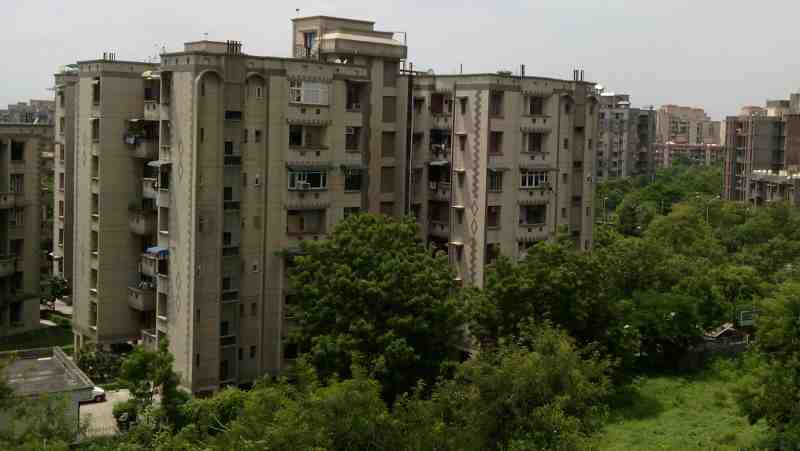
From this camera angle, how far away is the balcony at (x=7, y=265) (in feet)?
172

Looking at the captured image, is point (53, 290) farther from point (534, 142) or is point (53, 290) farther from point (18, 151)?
point (534, 142)

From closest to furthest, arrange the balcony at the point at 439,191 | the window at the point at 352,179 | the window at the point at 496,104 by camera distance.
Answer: the window at the point at 352,179, the window at the point at 496,104, the balcony at the point at 439,191

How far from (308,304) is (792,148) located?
7540 centimetres

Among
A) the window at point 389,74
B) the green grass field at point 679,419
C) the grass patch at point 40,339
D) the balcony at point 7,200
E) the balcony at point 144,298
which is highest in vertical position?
the window at point 389,74

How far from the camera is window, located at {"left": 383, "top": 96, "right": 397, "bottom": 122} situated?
152ft

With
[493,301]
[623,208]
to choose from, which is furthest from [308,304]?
[623,208]

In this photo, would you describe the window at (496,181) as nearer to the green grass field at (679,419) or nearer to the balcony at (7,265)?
the green grass field at (679,419)

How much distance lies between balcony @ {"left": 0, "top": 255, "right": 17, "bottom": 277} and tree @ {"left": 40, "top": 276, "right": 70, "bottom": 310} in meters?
4.91

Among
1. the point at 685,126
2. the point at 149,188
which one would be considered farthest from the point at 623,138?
the point at 149,188

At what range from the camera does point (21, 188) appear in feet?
178

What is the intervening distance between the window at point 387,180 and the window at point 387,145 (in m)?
0.65

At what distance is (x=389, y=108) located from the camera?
152 feet

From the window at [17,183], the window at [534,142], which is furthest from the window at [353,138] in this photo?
the window at [17,183]

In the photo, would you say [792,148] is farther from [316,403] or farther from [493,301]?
[316,403]
